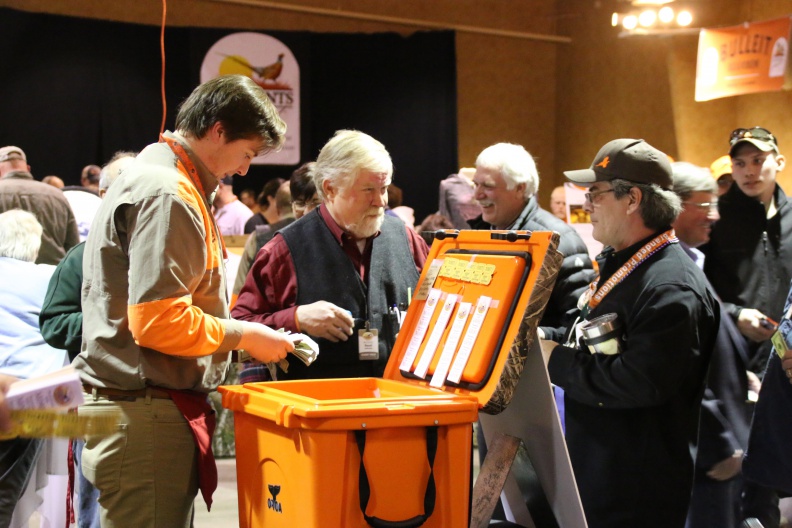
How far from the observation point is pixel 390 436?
1909 millimetres

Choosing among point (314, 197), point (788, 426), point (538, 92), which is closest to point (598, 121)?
point (538, 92)

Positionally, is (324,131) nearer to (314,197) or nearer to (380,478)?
(314,197)

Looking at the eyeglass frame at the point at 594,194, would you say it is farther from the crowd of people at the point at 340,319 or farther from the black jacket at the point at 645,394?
the black jacket at the point at 645,394

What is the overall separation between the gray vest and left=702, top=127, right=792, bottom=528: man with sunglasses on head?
178 centimetres

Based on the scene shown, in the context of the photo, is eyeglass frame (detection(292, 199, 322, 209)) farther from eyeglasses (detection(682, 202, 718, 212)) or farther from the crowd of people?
eyeglasses (detection(682, 202, 718, 212))

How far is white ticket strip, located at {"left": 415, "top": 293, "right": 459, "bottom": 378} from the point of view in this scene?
7.44ft

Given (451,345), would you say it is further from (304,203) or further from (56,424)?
(304,203)

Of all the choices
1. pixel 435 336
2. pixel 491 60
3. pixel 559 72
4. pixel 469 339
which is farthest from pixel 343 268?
pixel 559 72

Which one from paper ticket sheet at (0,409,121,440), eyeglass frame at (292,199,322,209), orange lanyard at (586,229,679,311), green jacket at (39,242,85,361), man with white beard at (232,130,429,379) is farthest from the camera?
eyeglass frame at (292,199,322,209)

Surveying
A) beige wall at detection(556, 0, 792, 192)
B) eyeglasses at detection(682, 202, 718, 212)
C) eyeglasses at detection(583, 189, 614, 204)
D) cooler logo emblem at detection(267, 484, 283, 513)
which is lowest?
cooler logo emblem at detection(267, 484, 283, 513)

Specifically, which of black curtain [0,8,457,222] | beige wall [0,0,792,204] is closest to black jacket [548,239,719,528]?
beige wall [0,0,792,204]

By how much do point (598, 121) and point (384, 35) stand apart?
2.61 metres

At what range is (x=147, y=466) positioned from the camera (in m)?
1.97

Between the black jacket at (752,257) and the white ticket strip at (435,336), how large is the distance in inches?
77.5
